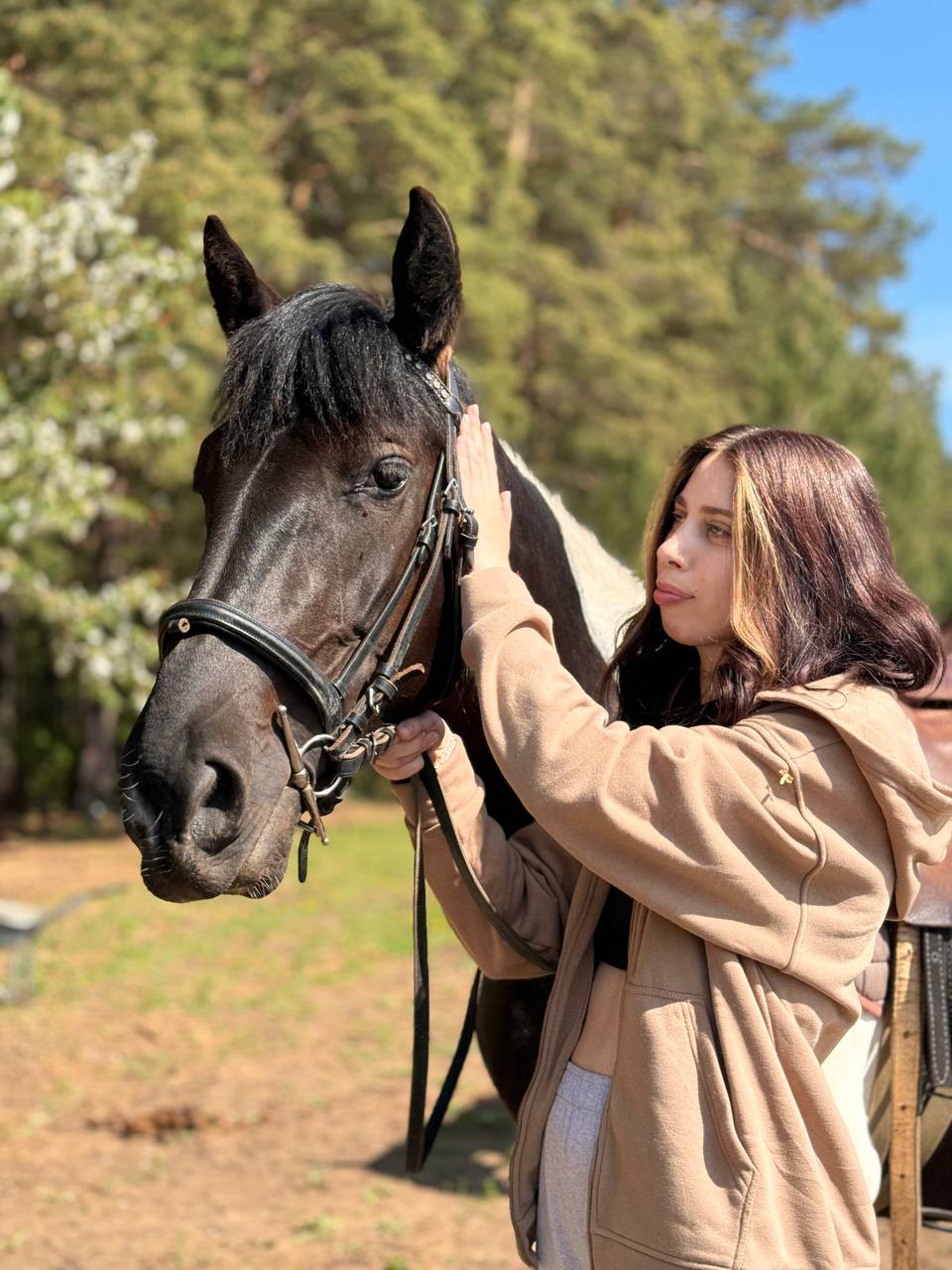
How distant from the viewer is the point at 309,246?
13477mm

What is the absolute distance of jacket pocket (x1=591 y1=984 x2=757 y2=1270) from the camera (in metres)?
1.52

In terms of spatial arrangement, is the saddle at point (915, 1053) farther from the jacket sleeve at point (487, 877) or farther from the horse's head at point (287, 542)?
the horse's head at point (287, 542)

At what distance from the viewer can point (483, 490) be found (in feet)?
6.24

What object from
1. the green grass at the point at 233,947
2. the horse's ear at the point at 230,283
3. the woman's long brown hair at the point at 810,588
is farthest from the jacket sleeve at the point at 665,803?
the green grass at the point at 233,947

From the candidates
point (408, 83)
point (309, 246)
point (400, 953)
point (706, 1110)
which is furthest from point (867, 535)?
point (408, 83)

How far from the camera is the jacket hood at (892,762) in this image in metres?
1.56

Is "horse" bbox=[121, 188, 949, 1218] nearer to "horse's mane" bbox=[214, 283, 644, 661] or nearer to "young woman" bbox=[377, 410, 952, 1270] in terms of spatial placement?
"horse's mane" bbox=[214, 283, 644, 661]

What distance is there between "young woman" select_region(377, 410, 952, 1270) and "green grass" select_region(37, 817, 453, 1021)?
5758 millimetres

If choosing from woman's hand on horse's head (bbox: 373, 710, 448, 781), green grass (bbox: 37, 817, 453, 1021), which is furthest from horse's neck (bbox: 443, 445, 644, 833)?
green grass (bbox: 37, 817, 453, 1021)

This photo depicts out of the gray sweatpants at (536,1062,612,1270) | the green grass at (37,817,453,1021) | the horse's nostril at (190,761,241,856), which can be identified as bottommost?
the green grass at (37,817,453,1021)

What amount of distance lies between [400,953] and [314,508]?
7.77 meters

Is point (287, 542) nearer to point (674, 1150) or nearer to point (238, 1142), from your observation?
point (674, 1150)

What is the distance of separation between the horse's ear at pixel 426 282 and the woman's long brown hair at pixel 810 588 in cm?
50

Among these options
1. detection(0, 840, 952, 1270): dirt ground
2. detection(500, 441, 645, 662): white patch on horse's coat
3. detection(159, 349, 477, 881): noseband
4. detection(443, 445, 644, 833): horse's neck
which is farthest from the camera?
detection(0, 840, 952, 1270): dirt ground
